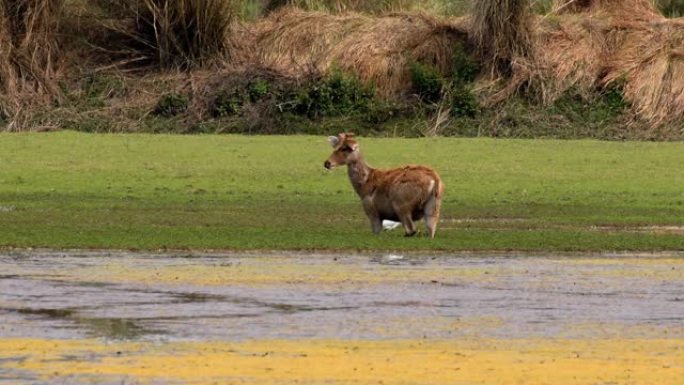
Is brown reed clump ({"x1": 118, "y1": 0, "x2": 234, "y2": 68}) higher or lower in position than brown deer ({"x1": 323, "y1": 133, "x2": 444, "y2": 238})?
lower

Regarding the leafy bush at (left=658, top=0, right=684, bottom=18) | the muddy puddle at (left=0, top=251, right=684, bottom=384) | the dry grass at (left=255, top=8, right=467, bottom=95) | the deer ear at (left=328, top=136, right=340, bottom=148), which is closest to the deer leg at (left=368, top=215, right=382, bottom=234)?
the deer ear at (left=328, top=136, right=340, bottom=148)

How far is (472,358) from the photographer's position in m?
11.1

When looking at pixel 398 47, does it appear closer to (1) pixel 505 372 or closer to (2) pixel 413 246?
(2) pixel 413 246

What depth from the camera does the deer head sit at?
789 inches

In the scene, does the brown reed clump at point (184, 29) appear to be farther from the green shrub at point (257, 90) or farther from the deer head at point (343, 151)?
the deer head at point (343, 151)

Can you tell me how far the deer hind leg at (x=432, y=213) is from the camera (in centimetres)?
1898

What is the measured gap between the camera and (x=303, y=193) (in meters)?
24.8

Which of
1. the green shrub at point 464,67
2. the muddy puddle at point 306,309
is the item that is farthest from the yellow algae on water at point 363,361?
the green shrub at point 464,67

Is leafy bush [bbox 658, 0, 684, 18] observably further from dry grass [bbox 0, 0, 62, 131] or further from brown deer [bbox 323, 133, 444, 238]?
brown deer [bbox 323, 133, 444, 238]

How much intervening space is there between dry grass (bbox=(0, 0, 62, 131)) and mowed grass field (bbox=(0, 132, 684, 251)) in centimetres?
316

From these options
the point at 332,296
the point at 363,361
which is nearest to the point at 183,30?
the point at 332,296

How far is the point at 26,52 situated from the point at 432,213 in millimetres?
19373

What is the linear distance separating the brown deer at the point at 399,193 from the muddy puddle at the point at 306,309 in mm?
1364

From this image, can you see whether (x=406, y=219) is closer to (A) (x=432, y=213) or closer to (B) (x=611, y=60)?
(A) (x=432, y=213)
